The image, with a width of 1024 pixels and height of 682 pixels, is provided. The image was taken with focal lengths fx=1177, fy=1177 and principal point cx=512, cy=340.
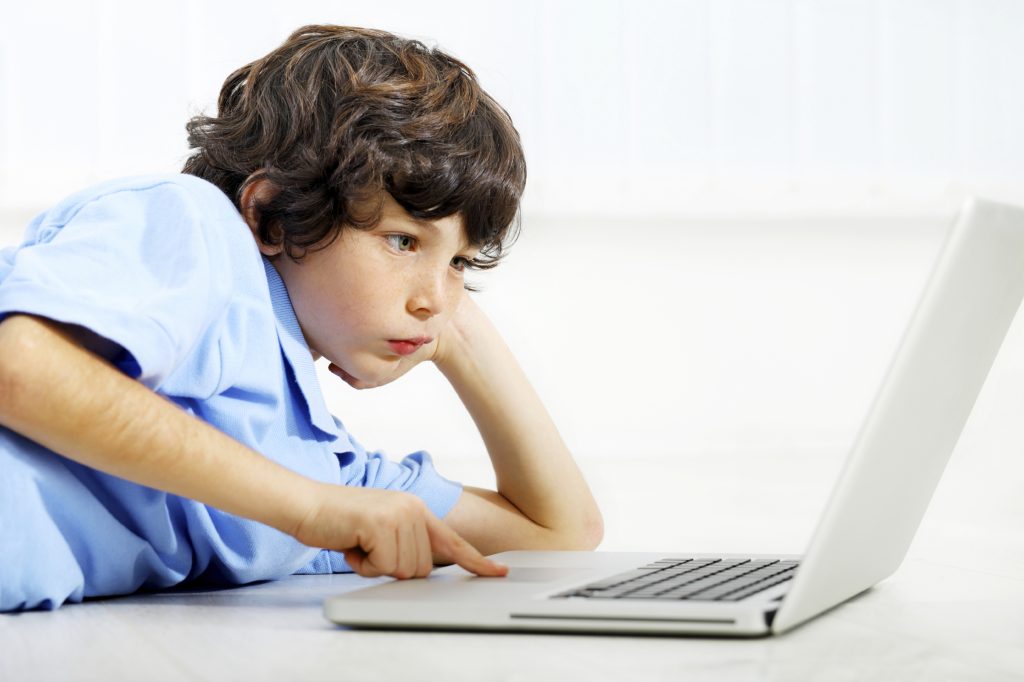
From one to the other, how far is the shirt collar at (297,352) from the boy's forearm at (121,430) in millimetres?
194

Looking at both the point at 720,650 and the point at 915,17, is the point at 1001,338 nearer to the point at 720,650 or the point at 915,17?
the point at 720,650

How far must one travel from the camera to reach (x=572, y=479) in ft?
3.98

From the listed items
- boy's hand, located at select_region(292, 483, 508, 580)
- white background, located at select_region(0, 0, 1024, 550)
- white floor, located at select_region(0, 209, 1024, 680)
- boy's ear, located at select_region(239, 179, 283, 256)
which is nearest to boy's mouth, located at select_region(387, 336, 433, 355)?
boy's ear, located at select_region(239, 179, 283, 256)

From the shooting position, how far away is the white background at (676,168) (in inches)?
106

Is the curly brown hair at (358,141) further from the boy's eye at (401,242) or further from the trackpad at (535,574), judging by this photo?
the trackpad at (535,574)

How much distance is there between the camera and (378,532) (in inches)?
28.6

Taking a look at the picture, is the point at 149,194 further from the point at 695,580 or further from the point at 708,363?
the point at 708,363

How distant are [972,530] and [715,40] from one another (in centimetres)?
168

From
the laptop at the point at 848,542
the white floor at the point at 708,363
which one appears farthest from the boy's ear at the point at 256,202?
the white floor at the point at 708,363

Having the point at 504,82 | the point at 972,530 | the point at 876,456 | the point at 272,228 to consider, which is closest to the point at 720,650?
the point at 876,456

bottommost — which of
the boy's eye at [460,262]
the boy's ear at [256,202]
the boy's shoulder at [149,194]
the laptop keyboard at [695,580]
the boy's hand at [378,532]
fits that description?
the boy's hand at [378,532]

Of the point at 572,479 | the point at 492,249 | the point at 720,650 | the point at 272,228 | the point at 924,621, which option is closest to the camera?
the point at 720,650

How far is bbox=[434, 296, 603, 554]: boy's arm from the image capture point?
118cm

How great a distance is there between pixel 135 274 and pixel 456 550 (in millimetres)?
262
